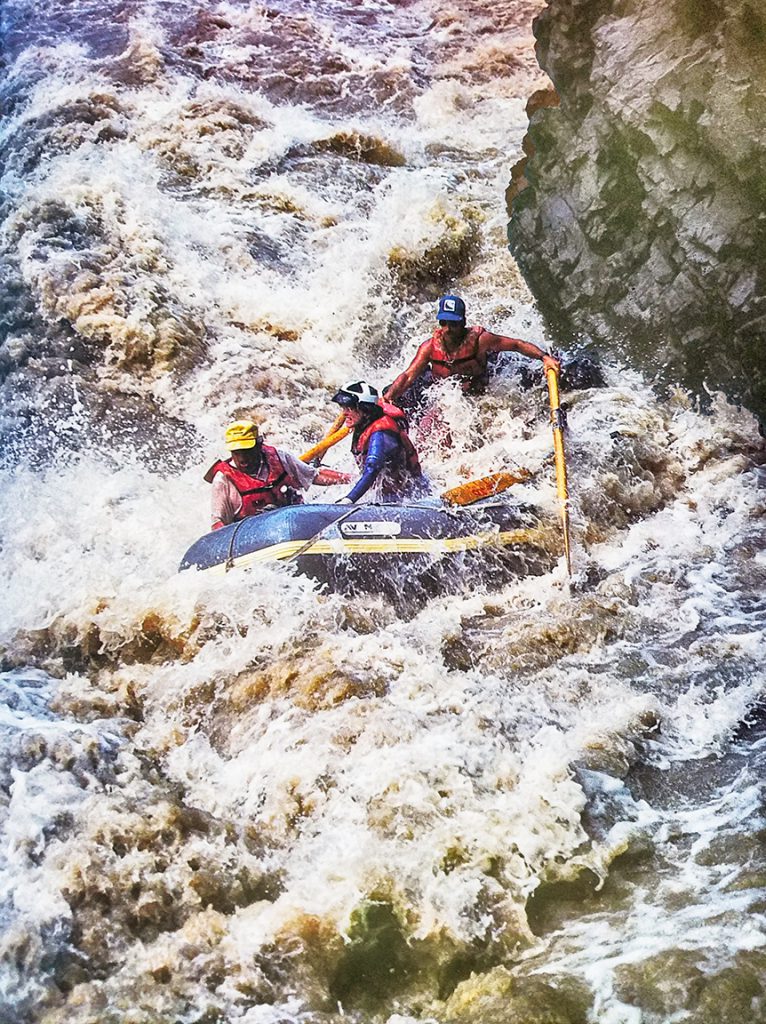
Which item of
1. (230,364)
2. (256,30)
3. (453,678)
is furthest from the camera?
(256,30)

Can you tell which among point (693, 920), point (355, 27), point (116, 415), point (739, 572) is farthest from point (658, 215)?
point (355, 27)

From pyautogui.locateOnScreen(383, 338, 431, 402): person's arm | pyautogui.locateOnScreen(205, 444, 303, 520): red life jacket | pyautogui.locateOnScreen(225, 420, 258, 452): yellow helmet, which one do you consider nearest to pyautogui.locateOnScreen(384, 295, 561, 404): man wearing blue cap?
pyautogui.locateOnScreen(383, 338, 431, 402): person's arm

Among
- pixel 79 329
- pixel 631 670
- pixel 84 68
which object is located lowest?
pixel 631 670

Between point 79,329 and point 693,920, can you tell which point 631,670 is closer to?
point 693,920

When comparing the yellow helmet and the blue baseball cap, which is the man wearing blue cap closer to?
the blue baseball cap

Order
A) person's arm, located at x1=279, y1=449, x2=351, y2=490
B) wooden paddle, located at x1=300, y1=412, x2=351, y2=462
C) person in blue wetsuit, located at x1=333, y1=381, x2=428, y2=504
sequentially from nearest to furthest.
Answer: person in blue wetsuit, located at x1=333, y1=381, x2=428, y2=504 < person's arm, located at x1=279, y1=449, x2=351, y2=490 < wooden paddle, located at x1=300, y1=412, x2=351, y2=462

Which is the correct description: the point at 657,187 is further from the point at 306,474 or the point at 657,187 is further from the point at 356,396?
the point at 306,474

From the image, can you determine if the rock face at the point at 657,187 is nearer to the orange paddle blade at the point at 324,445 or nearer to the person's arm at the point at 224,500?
the orange paddle blade at the point at 324,445
